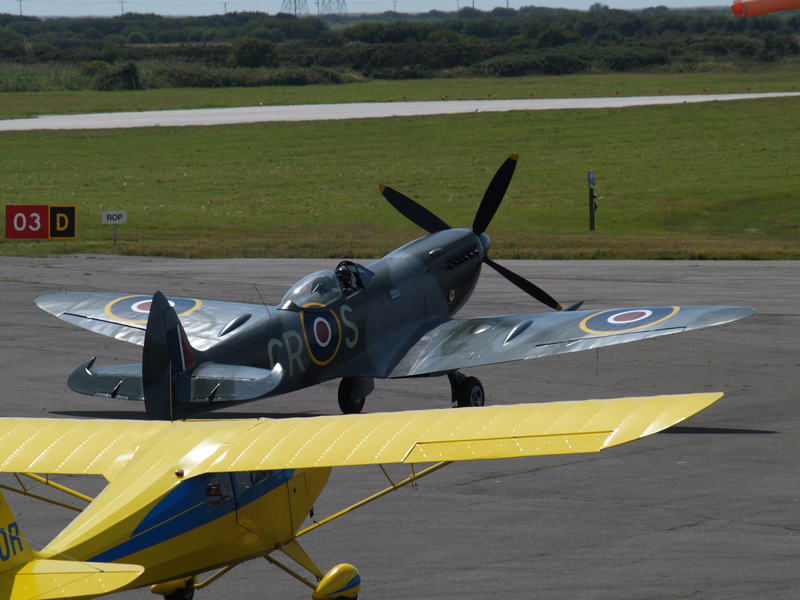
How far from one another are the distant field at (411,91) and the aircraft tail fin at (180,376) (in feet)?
220

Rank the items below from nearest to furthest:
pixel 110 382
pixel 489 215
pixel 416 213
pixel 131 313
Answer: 1. pixel 110 382
2. pixel 131 313
3. pixel 489 215
4. pixel 416 213

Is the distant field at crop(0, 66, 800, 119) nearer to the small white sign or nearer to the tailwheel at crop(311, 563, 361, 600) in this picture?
the small white sign

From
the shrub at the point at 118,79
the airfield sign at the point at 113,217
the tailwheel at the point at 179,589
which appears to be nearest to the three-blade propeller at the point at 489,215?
the tailwheel at the point at 179,589

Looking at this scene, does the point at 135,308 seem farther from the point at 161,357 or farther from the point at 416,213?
the point at 161,357

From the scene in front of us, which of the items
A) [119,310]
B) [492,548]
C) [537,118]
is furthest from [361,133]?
[492,548]

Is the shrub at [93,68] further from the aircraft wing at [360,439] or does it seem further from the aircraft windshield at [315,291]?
the aircraft wing at [360,439]

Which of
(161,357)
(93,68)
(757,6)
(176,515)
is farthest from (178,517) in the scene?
(93,68)

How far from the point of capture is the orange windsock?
9.30 m

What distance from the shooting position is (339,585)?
6.81m

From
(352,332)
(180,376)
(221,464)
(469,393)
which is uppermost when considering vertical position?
(221,464)

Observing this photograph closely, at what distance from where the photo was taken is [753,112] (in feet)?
212

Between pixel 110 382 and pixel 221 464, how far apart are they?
5.31m

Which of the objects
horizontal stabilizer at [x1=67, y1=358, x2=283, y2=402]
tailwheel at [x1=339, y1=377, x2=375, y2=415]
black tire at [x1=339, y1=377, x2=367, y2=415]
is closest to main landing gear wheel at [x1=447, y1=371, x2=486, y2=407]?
tailwheel at [x1=339, y1=377, x2=375, y2=415]

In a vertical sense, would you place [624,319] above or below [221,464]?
below
